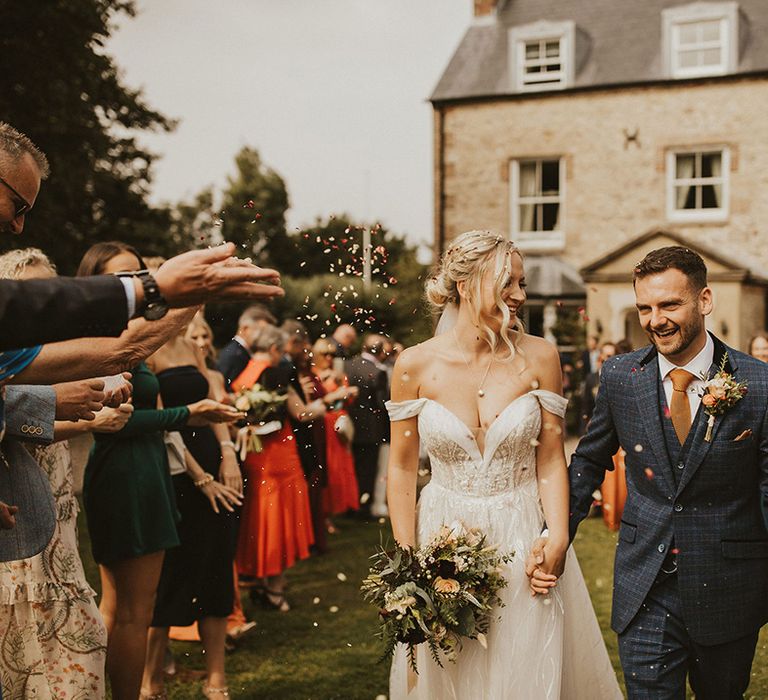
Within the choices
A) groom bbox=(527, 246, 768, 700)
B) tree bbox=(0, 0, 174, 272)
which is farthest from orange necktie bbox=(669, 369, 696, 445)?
tree bbox=(0, 0, 174, 272)

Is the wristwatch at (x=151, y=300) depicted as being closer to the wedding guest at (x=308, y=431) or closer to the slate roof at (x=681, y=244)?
the wedding guest at (x=308, y=431)

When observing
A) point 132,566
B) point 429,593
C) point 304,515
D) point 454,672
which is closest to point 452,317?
point 429,593

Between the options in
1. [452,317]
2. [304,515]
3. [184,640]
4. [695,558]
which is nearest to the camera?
[695,558]

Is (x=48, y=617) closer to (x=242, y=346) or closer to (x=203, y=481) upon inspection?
(x=203, y=481)

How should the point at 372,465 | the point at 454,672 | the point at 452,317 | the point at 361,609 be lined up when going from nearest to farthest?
1. the point at 454,672
2. the point at 452,317
3. the point at 361,609
4. the point at 372,465

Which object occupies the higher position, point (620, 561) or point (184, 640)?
point (620, 561)

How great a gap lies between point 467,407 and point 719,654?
1361 mm

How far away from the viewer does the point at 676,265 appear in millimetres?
3369

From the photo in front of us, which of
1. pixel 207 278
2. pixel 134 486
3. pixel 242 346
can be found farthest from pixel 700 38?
pixel 207 278

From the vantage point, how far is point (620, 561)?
353 cm

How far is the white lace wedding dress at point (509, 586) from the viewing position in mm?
3619

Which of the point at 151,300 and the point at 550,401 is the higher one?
the point at 151,300

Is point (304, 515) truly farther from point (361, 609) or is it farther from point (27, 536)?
point (27, 536)

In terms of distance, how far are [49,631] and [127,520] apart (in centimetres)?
69
